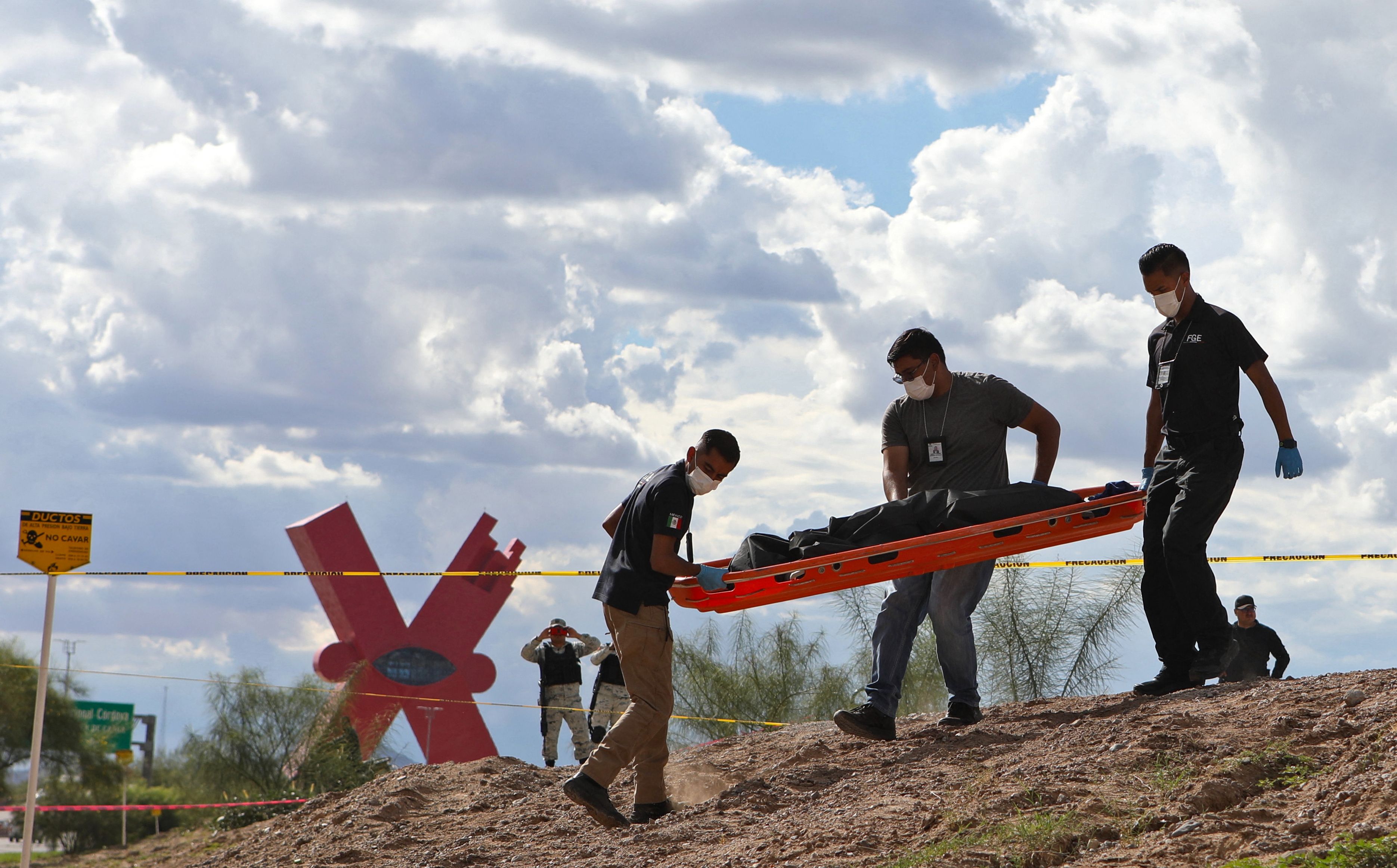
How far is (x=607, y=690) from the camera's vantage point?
33.0 feet

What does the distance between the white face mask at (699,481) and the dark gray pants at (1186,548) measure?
85.5 inches

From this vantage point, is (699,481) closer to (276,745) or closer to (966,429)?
(966,429)

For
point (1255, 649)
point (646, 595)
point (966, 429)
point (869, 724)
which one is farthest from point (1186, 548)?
point (1255, 649)

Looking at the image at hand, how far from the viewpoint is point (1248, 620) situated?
30.5ft

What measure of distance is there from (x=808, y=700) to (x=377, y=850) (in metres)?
8.13

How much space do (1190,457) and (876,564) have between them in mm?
1579

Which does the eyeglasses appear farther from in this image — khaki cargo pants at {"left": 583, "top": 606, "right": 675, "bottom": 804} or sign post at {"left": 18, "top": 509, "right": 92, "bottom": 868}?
sign post at {"left": 18, "top": 509, "right": 92, "bottom": 868}

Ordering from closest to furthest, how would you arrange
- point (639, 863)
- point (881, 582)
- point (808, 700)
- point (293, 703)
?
point (639, 863), point (881, 582), point (808, 700), point (293, 703)

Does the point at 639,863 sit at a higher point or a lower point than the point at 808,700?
lower

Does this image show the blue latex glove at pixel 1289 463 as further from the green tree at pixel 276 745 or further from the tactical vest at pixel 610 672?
the green tree at pixel 276 745

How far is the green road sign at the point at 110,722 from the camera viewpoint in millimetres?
22969

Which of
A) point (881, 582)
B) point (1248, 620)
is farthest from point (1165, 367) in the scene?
point (1248, 620)

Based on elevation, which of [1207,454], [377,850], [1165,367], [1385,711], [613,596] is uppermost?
[1165,367]

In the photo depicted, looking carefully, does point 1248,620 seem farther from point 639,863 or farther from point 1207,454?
point 639,863
